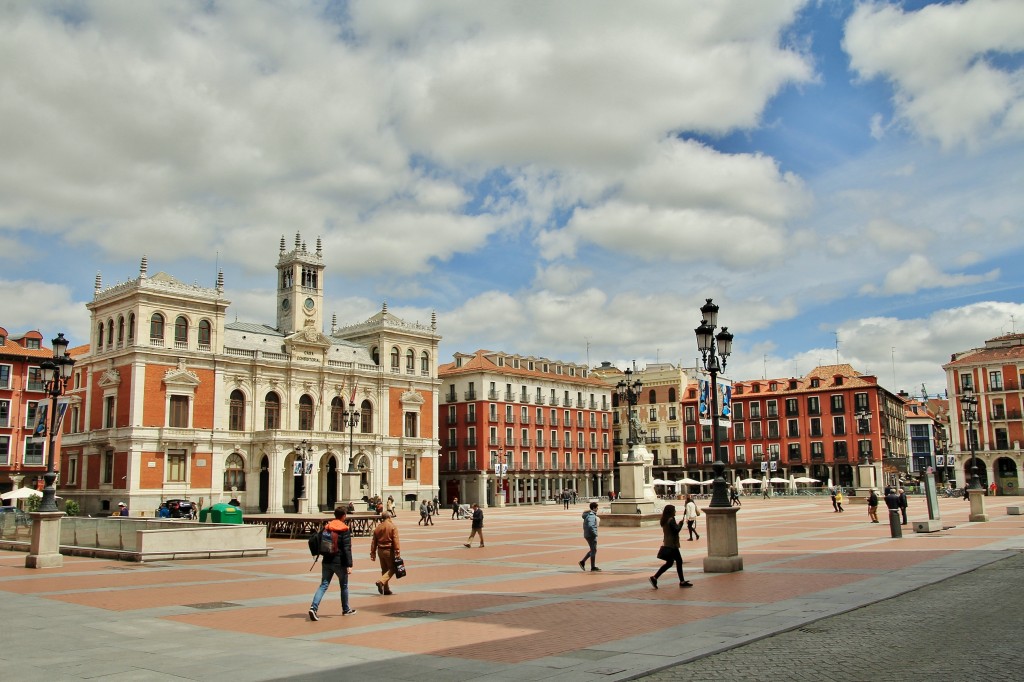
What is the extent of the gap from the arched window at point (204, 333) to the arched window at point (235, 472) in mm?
8492

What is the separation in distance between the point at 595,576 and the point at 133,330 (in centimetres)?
4926

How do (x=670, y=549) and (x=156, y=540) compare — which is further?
(x=156, y=540)

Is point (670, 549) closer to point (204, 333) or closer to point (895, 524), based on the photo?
point (895, 524)

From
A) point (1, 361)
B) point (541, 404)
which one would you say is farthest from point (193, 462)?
point (541, 404)

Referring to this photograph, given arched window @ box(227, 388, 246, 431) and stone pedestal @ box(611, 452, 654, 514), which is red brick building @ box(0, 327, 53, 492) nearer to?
arched window @ box(227, 388, 246, 431)

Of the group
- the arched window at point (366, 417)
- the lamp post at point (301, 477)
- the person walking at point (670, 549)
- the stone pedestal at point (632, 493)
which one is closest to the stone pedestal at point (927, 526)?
the stone pedestal at point (632, 493)

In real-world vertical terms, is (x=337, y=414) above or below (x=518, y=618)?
above

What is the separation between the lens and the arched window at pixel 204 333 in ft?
204

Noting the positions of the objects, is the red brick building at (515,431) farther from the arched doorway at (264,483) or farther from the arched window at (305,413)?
the arched doorway at (264,483)

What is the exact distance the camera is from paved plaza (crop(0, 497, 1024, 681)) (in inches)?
380

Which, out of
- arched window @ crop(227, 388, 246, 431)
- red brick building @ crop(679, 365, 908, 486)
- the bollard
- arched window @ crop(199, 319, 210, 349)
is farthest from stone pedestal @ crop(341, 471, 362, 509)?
red brick building @ crop(679, 365, 908, 486)

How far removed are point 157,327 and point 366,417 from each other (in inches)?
762

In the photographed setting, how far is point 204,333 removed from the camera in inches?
2464

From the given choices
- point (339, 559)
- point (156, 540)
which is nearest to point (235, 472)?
point (156, 540)
